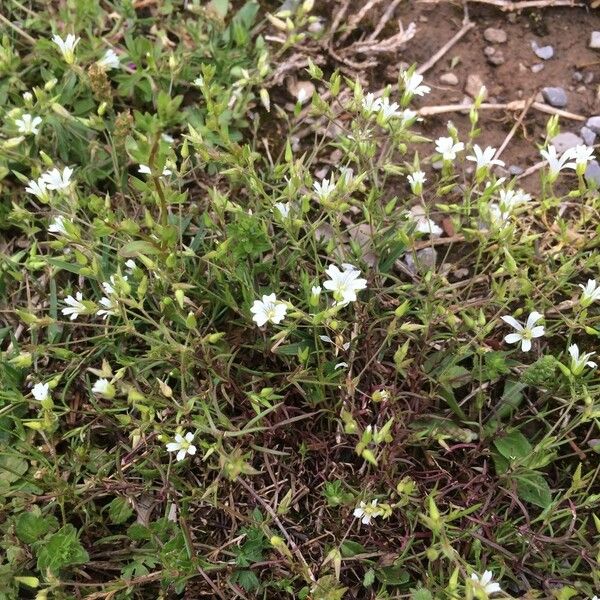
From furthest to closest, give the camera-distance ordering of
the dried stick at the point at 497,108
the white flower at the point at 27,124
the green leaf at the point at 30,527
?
the dried stick at the point at 497,108 < the white flower at the point at 27,124 < the green leaf at the point at 30,527

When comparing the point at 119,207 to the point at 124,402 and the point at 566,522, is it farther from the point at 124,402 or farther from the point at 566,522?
the point at 566,522

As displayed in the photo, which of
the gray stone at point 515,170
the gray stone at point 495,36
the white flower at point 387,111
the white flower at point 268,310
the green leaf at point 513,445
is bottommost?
the green leaf at point 513,445

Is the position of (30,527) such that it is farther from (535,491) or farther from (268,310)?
(535,491)

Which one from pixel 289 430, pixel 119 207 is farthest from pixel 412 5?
pixel 289 430

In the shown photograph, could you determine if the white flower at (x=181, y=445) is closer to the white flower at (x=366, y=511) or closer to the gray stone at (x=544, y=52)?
the white flower at (x=366, y=511)

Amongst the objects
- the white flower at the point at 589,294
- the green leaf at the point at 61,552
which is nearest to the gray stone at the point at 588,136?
the white flower at the point at 589,294

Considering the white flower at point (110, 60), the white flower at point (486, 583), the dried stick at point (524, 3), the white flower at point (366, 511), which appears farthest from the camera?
the dried stick at point (524, 3)

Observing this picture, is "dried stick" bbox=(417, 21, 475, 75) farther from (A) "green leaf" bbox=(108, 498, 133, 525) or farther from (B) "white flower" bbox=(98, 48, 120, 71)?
(A) "green leaf" bbox=(108, 498, 133, 525)
